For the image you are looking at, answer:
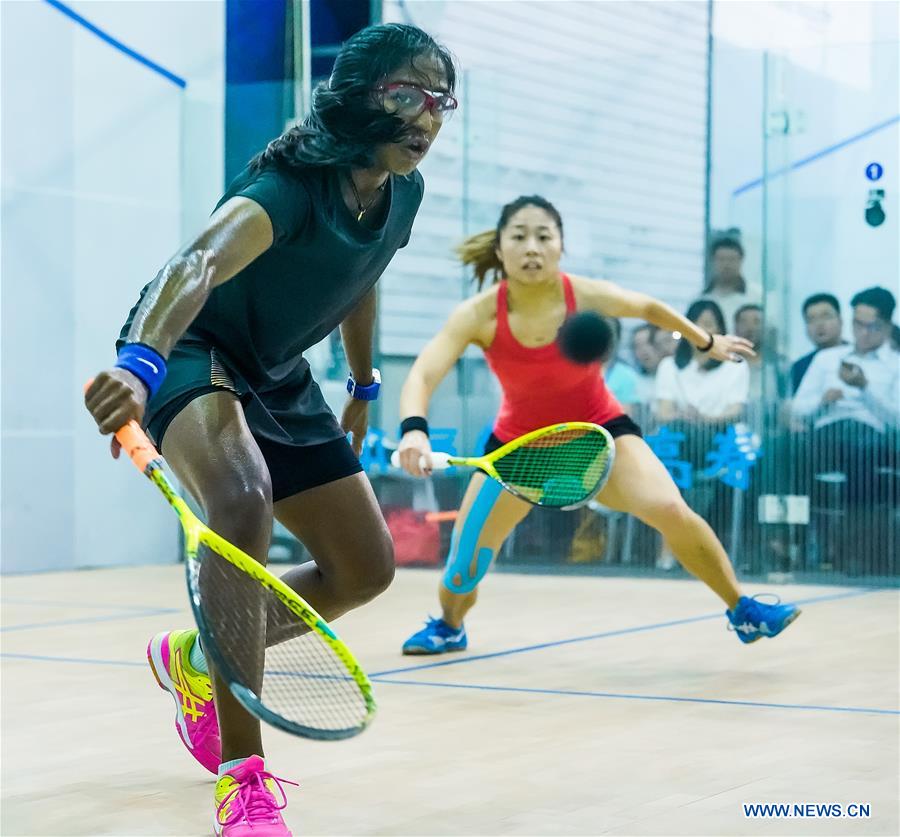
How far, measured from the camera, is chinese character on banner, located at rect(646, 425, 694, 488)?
20.4 feet

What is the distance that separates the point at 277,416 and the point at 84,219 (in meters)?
Result: 4.80

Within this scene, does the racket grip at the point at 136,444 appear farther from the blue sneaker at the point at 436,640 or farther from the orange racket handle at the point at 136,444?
the blue sneaker at the point at 436,640

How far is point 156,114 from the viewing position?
702cm

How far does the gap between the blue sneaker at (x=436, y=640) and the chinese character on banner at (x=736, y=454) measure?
2704 millimetres

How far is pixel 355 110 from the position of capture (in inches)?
76.7

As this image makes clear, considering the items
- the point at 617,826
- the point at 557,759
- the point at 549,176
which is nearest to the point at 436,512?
the point at 549,176

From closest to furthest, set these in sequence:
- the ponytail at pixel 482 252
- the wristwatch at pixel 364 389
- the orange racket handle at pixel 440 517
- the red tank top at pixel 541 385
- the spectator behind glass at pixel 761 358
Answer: the wristwatch at pixel 364 389 < the red tank top at pixel 541 385 < the ponytail at pixel 482 252 < the spectator behind glass at pixel 761 358 < the orange racket handle at pixel 440 517

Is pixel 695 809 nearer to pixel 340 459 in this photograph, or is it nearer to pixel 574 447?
pixel 340 459

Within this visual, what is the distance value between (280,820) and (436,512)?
4.98 metres

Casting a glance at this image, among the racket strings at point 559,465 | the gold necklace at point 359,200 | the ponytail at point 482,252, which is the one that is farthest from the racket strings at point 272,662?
the ponytail at point 482,252

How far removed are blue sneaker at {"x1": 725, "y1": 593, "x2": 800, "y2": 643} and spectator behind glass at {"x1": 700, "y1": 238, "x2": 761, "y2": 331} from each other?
2934mm

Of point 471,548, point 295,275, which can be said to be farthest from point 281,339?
point 471,548

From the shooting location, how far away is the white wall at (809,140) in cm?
596

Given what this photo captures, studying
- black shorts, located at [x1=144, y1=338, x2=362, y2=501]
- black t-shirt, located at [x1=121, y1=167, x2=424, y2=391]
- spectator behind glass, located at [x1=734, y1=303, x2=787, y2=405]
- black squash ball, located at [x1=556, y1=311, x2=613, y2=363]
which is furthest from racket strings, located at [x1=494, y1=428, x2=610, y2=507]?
spectator behind glass, located at [x1=734, y1=303, x2=787, y2=405]
